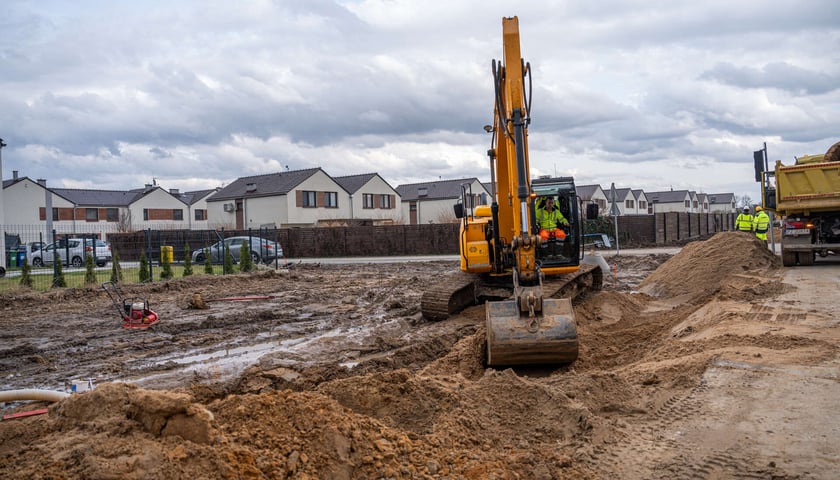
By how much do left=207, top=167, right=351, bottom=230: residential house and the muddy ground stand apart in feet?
136

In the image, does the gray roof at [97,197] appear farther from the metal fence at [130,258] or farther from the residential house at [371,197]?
the metal fence at [130,258]

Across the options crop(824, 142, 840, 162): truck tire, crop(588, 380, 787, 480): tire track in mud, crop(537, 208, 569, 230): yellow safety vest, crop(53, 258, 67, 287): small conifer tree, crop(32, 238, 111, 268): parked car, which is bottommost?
crop(588, 380, 787, 480): tire track in mud

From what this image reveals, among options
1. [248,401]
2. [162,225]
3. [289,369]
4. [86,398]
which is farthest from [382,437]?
[162,225]

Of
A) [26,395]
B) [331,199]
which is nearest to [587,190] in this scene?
[331,199]

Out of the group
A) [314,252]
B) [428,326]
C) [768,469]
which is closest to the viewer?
[768,469]

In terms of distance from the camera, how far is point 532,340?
7.36m

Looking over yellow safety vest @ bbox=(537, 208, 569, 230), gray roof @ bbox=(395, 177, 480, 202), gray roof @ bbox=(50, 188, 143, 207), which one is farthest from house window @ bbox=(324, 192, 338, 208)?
yellow safety vest @ bbox=(537, 208, 569, 230)

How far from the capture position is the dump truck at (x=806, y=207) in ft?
50.8

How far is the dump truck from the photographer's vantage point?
15.5m

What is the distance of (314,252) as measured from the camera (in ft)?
139

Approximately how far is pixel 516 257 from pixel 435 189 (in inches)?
2448

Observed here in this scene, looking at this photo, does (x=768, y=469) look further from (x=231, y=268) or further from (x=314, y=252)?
(x=314, y=252)

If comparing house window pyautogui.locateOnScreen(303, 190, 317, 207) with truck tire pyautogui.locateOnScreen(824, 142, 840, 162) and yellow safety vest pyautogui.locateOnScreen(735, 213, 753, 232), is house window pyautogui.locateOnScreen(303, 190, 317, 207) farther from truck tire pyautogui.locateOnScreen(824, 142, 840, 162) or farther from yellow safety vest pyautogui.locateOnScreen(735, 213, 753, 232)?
truck tire pyautogui.locateOnScreen(824, 142, 840, 162)

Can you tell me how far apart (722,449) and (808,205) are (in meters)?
13.2
